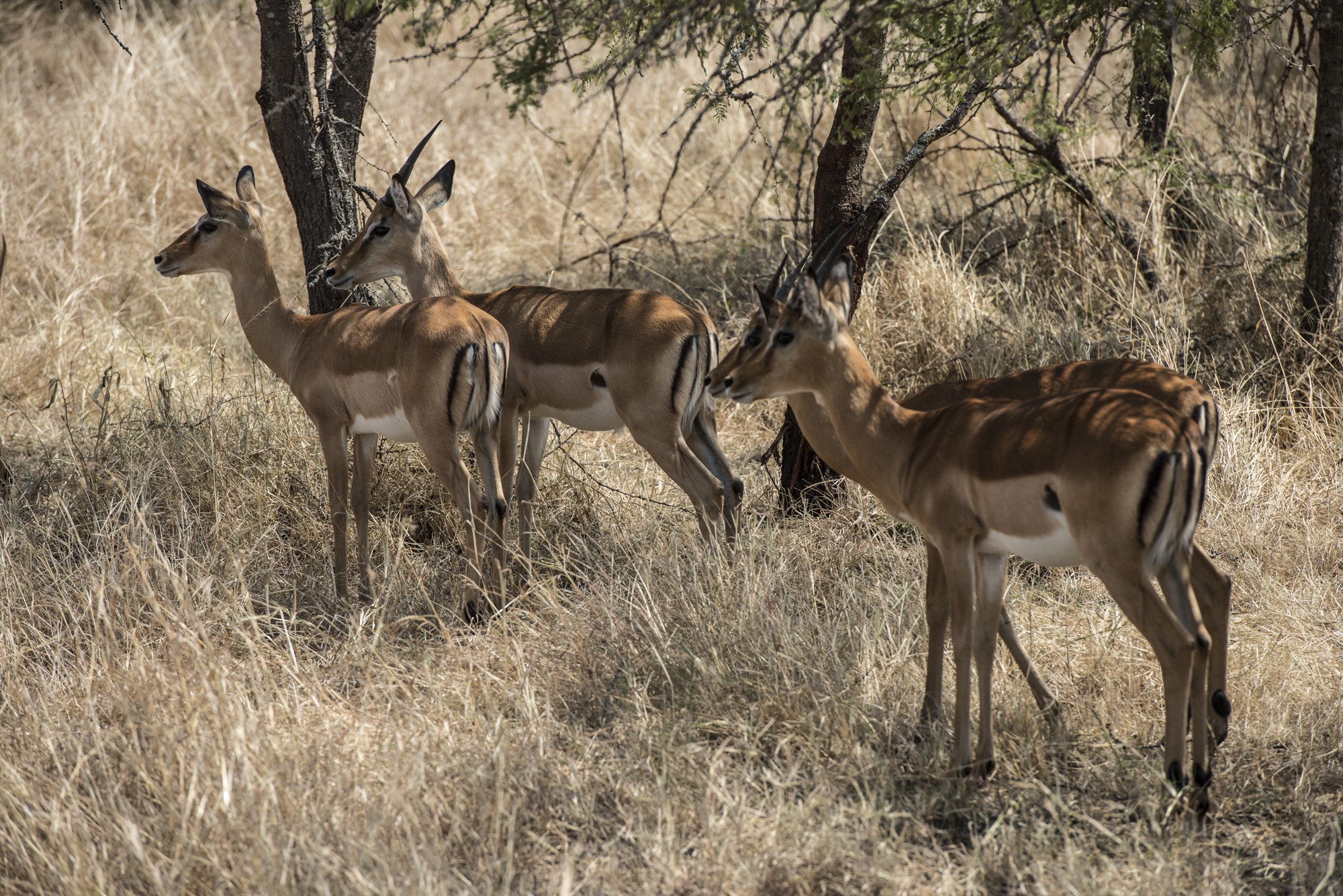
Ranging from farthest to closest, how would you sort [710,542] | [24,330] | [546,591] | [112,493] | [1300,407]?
[24,330] → [1300,407] → [112,493] → [710,542] → [546,591]

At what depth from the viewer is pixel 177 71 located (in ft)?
32.0

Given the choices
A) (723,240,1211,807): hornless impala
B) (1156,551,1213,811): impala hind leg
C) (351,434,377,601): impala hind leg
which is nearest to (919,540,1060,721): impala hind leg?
(723,240,1211,807): hornless impala

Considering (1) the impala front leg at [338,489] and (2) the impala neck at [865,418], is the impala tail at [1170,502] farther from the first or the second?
(1) the impala front leg at [338,489]

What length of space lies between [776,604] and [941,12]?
5.96 ft

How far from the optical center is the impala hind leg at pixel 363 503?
4609 millimetres

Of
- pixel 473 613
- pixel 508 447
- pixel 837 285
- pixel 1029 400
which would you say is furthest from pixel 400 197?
pixel 1029 400

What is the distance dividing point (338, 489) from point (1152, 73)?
377cm

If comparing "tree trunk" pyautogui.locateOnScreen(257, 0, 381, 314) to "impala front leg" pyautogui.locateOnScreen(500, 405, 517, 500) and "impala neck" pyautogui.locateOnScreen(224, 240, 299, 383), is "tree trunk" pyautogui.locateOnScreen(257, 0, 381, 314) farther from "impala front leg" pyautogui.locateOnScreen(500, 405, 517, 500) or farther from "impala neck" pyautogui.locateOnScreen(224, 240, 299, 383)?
"impala front leg" pyautogui.locateOnScreen(500, 405, 517, 500)

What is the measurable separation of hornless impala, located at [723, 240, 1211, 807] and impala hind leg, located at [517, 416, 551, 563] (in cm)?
172

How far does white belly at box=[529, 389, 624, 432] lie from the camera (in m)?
4.80

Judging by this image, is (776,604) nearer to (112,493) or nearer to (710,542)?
(710,542)

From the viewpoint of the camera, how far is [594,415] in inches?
190

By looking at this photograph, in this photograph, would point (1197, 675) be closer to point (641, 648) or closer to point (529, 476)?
point (641, 648)

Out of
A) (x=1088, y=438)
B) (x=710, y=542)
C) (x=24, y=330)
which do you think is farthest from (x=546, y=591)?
(x=24, y=330)
